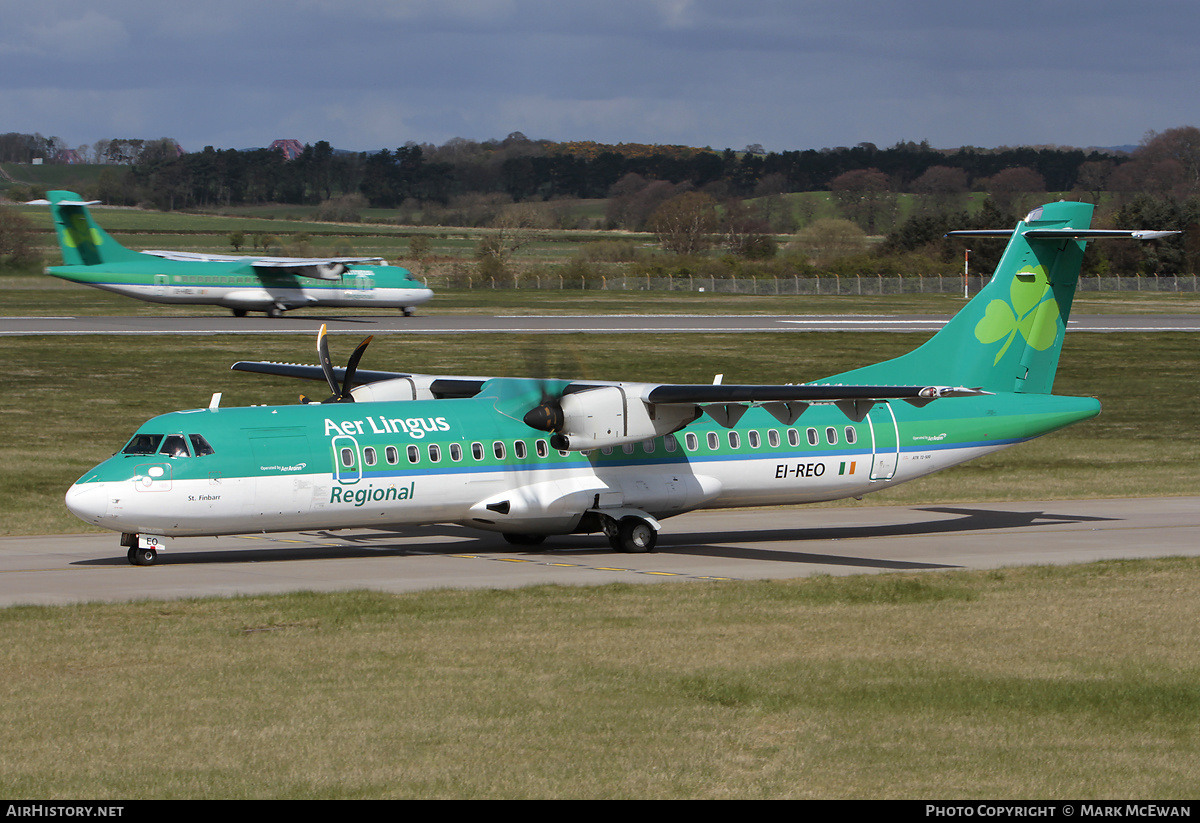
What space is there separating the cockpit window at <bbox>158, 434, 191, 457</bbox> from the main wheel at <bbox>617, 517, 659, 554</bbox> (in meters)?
7.73

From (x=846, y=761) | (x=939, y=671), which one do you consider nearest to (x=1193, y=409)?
(x=939, y=671)

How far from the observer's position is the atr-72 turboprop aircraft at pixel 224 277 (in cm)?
7175

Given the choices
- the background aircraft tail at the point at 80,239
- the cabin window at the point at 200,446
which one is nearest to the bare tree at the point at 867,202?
the background aircraft tail at the point at 80,239

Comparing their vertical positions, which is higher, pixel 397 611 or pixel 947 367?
pixel 947 367

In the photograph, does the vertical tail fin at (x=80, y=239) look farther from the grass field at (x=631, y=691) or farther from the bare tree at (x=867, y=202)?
the bare tree at (x=867, y=202)

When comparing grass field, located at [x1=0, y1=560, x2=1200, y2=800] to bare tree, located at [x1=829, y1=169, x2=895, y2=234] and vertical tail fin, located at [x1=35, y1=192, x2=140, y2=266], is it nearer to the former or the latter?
vertical tail fin, located at [x1=35, y1=192, x2=140, y2=266]

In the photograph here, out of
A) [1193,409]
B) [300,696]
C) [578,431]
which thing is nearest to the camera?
[300,696]

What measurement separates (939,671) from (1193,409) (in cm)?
3837

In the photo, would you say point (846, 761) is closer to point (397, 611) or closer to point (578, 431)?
point (397, 611)

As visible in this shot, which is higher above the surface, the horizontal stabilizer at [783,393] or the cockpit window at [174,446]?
the horizontal stabilizer at [783,393]

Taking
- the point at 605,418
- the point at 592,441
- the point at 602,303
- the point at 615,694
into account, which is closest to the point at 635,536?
the point at 592,441

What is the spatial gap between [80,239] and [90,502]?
55806 millimetres

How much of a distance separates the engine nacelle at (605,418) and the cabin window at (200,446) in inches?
223
